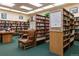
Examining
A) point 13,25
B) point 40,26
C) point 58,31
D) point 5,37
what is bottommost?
point 5,37

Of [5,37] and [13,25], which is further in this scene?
[13,25]

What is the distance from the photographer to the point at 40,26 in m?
5.89

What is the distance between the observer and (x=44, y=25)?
248 inches

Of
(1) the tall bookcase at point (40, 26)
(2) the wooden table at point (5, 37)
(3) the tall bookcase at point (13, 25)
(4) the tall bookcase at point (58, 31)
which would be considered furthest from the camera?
(3) the tall bookcase at point (13, 25)

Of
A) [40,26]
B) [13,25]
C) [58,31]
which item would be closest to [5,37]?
[40,26]

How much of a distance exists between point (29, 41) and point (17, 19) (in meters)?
6.98

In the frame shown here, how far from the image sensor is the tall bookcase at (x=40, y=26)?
554 centimetres

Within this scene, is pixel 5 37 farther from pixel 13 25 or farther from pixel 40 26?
pixel 13 25

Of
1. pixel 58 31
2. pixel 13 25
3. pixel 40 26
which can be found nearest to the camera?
pixel 58 31

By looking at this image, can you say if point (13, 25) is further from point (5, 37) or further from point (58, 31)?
point (58, 31)

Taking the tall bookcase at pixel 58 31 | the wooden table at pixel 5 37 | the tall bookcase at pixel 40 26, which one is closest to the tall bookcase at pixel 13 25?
the wooden table at pixel 5 37

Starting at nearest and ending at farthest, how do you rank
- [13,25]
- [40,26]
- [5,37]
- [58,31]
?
[58,31] → [40,26] → [5,37] → [13,25]

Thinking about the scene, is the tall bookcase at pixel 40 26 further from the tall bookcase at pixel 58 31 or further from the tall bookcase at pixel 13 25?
the tall bookcase at pixel 13 25

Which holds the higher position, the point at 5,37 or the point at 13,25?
the point at 13,25
